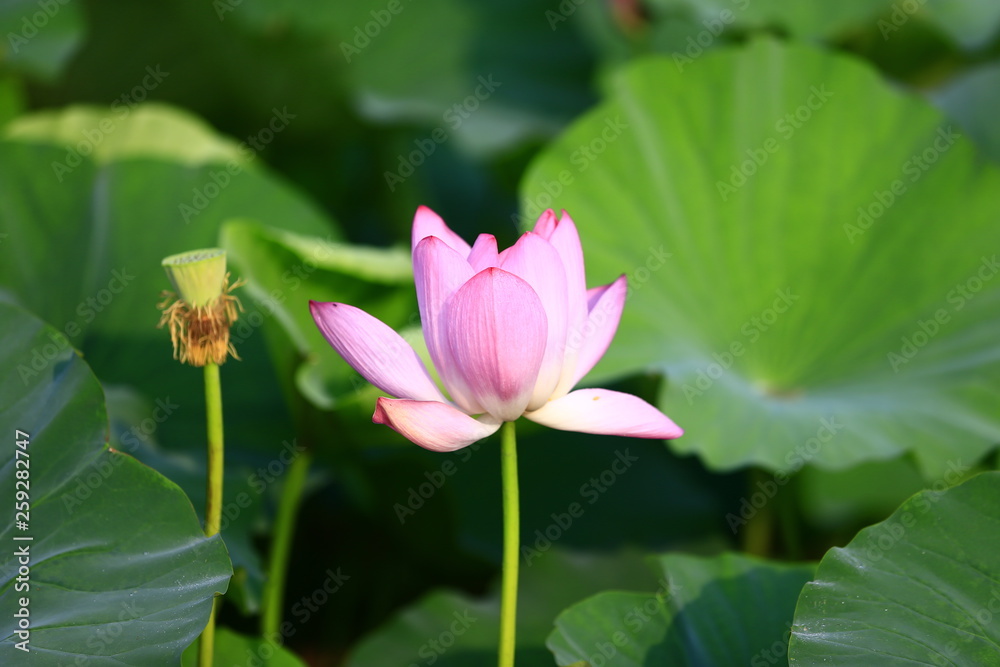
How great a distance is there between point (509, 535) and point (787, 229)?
74 cm

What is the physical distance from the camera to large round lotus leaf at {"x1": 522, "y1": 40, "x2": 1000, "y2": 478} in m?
1.06

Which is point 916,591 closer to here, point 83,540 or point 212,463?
point 212,463

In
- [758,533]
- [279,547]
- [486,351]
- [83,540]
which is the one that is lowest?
[758,533]

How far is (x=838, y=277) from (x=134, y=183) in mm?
1017

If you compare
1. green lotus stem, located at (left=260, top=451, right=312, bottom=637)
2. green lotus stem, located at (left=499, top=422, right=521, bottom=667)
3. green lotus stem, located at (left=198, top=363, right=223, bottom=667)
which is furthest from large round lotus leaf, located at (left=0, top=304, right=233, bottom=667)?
green lotus stem, located at (left=260, top=451, right=312, bottom=637)

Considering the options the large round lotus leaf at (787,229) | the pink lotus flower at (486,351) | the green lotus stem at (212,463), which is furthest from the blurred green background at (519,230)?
the pink lotus flower at (486,351)

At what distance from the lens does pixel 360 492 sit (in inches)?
55.6

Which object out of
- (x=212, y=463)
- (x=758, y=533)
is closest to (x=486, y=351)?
(x=212, y=463)

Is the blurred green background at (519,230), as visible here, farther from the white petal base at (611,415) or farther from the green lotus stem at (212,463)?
the white petal base at (611,415)

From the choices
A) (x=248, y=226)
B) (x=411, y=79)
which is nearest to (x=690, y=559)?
(x=248, y=226)

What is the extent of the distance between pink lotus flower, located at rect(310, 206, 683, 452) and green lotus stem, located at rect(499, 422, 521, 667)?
2 cm

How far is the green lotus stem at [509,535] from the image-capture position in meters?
0.53

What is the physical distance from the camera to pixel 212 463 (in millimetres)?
605

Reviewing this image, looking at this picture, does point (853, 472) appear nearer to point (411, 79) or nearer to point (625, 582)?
point (625, 582)
